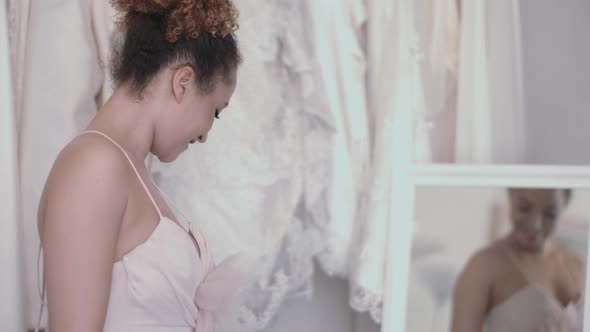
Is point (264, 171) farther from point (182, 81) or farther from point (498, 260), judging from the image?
point (182, 81)

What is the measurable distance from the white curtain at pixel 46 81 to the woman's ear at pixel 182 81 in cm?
77

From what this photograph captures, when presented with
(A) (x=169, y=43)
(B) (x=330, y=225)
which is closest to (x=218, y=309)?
(A) (x=169, y=43)

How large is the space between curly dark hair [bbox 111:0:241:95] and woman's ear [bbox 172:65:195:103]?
0.01m

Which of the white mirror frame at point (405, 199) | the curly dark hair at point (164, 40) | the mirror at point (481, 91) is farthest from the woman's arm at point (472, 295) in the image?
the curly dark hair at point (164, 40)

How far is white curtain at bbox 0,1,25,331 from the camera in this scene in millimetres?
1789

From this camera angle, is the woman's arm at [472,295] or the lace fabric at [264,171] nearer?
the woman's arm at [472,295]

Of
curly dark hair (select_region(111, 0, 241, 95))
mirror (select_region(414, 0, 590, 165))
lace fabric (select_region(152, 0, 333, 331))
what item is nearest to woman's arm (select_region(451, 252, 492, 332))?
mirror (select_region(414, 0, 590, 165))

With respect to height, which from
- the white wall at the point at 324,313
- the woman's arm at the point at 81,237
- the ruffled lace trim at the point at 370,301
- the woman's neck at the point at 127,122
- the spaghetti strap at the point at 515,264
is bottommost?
the white wall at the point at 324,313

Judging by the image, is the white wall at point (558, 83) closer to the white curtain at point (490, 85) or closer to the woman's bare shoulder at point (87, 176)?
the white curtain at point (490, 85)

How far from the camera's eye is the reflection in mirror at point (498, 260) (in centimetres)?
180

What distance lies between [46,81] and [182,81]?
0.81m

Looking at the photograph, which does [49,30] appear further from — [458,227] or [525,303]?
[525,303]

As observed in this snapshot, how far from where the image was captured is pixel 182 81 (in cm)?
118

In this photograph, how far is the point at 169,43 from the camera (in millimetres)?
1172
